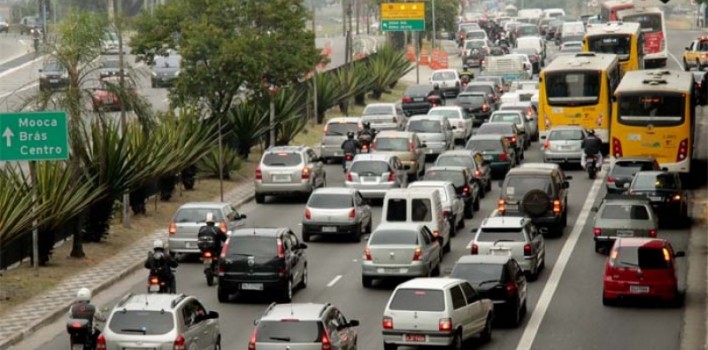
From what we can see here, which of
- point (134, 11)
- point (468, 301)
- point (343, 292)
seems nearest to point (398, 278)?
point (343, 292)

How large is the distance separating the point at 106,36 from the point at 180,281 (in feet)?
26.5

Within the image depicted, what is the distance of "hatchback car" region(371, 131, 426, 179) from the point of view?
180 feet

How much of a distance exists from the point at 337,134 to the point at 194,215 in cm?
2119

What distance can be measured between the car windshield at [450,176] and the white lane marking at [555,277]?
3.55 m

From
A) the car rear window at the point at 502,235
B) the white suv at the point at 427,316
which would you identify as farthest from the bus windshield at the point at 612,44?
the white suv at the point at 427,316

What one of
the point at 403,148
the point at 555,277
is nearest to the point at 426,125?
the point at 403,148

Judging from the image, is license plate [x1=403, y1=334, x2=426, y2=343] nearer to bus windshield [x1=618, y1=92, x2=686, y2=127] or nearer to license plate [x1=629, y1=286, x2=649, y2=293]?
license plate [x1=629, y1=286, x2=649, y2=293]

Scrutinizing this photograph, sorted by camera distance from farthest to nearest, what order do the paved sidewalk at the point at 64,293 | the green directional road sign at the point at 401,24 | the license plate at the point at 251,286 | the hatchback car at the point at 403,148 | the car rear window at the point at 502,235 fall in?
1. the green directional road sign at the point at 401,24
2. the hatchback car at the point at 403,148
3. the car rear window at the point at 502,235
4. the license plate at the point at 251,286
5. the paved sidewalk at the point at 64,293

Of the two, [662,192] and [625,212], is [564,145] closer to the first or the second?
[662,192]

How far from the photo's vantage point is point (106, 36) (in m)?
43.1

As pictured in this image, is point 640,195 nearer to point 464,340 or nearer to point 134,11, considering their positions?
point 464,340

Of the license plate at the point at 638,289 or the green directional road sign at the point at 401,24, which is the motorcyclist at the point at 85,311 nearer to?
the license plate at the point at 638,289

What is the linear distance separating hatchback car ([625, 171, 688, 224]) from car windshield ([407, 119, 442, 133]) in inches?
606

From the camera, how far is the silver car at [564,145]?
2286 inches
